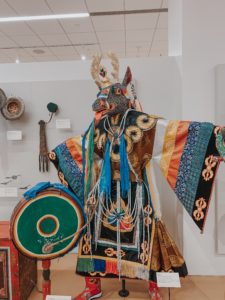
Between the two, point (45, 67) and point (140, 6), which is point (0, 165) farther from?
point (140, 6)

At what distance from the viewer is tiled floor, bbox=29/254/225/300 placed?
72.4 inches

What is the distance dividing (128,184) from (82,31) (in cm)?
376

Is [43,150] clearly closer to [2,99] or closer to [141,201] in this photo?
[2,99]

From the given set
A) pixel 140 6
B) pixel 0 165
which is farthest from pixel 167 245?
pixel 140 6

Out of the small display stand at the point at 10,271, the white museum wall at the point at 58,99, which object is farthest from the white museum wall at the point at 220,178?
the small display stand at the point at 10,271

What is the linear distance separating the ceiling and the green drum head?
9.35ft

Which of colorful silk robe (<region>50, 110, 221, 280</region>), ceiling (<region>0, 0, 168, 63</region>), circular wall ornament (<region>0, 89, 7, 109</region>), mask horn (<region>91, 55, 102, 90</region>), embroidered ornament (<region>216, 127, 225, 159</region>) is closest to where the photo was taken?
embroidered ornament (<region>216, 127, 225, 159</region>)

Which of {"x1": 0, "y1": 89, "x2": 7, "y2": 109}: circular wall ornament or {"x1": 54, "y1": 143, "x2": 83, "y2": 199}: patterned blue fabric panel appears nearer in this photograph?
{"x1": 54, "y1": 143, "x2": 83, "y2": 199}: patterned blue fabric panel

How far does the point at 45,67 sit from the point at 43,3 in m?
1.65

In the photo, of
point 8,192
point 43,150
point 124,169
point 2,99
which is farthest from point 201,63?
point 8,192

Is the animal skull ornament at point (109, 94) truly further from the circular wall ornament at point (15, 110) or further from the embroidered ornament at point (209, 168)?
the circular wall ornament at point (15, 110)

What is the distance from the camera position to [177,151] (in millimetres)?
1547

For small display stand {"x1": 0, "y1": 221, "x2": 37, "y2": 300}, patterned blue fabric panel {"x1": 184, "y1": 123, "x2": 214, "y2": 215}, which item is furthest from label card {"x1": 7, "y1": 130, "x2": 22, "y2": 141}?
patterned blue fabric panel {"x1": 184, "y1": 123, "x2": 214, "y2": 215}

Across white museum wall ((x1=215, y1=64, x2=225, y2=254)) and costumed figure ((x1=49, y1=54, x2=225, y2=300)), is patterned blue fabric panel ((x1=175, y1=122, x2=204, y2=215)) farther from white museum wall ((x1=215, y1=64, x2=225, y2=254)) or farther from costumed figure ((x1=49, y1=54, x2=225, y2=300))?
white museum wall ((x1=215, y1=64, x2=225, y2=254))
